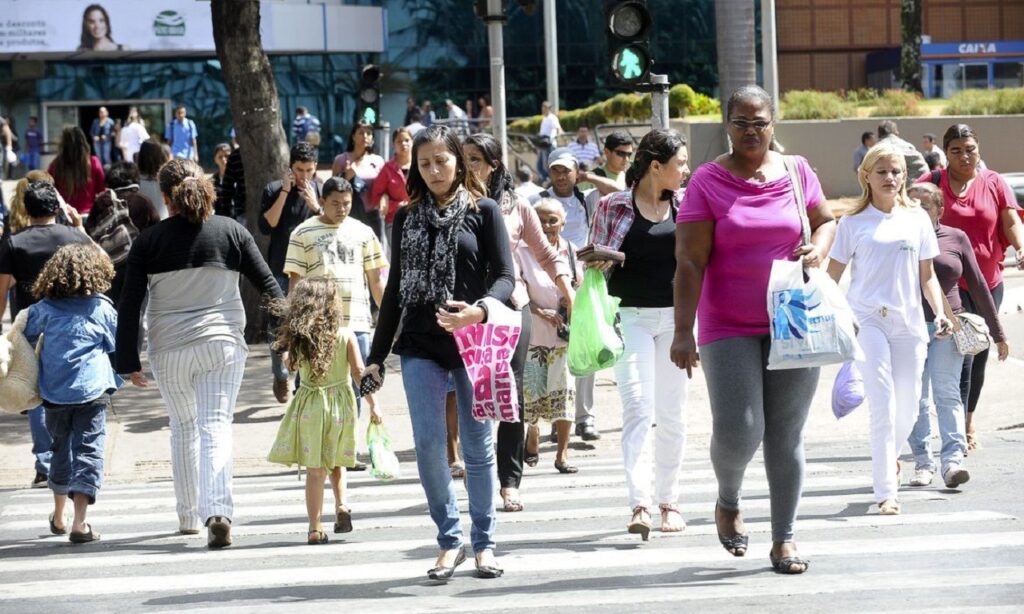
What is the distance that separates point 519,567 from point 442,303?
3.99ft

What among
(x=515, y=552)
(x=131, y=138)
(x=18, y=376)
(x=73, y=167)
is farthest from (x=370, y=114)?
(x=131, y=138)

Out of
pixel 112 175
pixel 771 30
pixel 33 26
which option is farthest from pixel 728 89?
pixel 33 26

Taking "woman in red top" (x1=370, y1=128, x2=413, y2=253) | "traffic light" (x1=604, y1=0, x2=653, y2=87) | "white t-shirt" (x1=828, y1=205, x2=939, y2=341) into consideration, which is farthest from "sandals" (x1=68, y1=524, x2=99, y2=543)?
"woman in red top" (x1=370, y1=128, x2=413, y2=253)

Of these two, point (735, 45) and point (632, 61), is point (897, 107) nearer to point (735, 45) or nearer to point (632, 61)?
point (735, 45)

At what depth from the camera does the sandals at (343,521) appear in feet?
26.9

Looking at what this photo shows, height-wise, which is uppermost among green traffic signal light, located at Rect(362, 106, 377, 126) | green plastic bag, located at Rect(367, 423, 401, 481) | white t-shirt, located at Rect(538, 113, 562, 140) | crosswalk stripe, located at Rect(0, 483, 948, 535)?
white t-shirt, located at Rect(538, 113, 562, 140)

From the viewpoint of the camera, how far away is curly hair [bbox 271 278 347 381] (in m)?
8.13

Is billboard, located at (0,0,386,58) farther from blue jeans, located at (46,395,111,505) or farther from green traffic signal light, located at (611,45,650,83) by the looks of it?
blue jeans, located at (46,395,111,505)

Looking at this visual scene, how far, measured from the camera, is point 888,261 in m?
8.31

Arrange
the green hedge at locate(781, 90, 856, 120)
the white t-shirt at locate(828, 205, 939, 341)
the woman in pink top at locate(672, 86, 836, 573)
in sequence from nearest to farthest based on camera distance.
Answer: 1. the woman in pink top at locate(672, 86, 836, 573)
2. the white t-shirt at locate(828, 205, 939, 341)
3. the green hedge at locate(781, 90, 856, 120)

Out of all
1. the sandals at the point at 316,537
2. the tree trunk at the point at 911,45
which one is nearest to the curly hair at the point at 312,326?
the sandals at the point at 316,537

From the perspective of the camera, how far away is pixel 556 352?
10.3m

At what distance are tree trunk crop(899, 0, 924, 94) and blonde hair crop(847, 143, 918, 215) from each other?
33.2 metres

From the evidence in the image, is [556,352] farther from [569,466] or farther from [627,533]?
[627,533]
